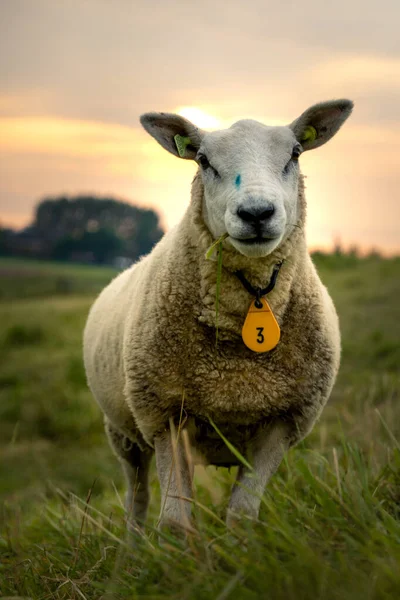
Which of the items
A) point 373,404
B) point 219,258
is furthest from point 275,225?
point 373,404

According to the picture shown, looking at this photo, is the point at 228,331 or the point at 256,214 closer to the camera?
the point at 256,214

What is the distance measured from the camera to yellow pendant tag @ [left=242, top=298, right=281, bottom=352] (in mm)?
3482

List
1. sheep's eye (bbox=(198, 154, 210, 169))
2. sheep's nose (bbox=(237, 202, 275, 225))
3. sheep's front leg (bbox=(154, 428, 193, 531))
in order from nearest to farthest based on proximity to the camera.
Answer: sheep's nose (bbox=(237, 202, 275, 225)) < sheep's front leg (bbox=(154, 428, 193, 531)) < sheep's eye (bbox=(198, 154, 210, 169))

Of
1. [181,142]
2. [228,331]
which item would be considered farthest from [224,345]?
[181,142]

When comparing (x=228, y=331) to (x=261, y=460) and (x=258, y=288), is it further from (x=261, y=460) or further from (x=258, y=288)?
(x=261, y=460)

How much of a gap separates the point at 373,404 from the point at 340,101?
4.20m

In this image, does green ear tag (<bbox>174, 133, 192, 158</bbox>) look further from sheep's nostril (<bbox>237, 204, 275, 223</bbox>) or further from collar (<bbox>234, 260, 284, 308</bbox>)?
sheep's nostril (<bbox>237, 204, 275, 223</bbox>)

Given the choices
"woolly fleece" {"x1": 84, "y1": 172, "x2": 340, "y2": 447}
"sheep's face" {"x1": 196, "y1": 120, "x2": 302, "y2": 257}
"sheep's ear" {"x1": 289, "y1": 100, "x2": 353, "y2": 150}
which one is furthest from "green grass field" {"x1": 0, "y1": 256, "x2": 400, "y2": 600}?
"sheep's ear" {"x1": 289, "y1": 100, "x2": 353, "y2": 150}

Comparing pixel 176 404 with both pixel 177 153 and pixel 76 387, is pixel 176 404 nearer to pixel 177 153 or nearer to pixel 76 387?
pixel 177 153

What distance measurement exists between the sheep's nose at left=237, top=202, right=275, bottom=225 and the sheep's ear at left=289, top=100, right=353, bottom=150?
3.05 feet

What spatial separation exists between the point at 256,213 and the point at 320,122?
1079 mm

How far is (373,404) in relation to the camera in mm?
7406

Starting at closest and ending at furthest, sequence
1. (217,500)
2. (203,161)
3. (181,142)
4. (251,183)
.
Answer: (251,183), (203,161), (181,142), (217,500)

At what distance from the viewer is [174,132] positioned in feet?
12.9
